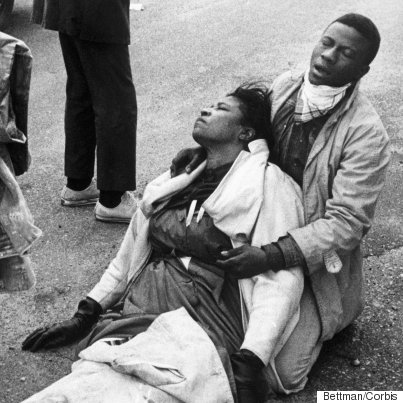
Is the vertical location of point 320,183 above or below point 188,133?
above

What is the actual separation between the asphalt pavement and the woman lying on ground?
0.35 m

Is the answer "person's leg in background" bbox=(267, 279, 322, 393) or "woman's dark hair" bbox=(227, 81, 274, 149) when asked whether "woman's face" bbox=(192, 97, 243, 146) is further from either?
"person's leg in background" bbox=(267, 279, 322, 393)

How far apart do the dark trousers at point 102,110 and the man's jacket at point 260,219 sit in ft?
4.12

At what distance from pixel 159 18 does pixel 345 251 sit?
566 centimetres

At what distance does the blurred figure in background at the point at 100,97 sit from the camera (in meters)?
4.70

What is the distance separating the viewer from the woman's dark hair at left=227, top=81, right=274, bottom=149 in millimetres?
3713

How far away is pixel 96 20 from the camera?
4.66 m

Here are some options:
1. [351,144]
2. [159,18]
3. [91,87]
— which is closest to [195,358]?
[351,144]

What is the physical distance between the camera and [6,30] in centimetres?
862

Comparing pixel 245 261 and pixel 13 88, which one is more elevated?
pixel 13 88

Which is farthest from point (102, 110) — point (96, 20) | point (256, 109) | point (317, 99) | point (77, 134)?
point (317, 99)

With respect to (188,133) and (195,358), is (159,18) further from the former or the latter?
(195,358)

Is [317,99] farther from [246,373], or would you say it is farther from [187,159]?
[246,373]

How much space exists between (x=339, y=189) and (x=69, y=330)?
1367 millimetres
